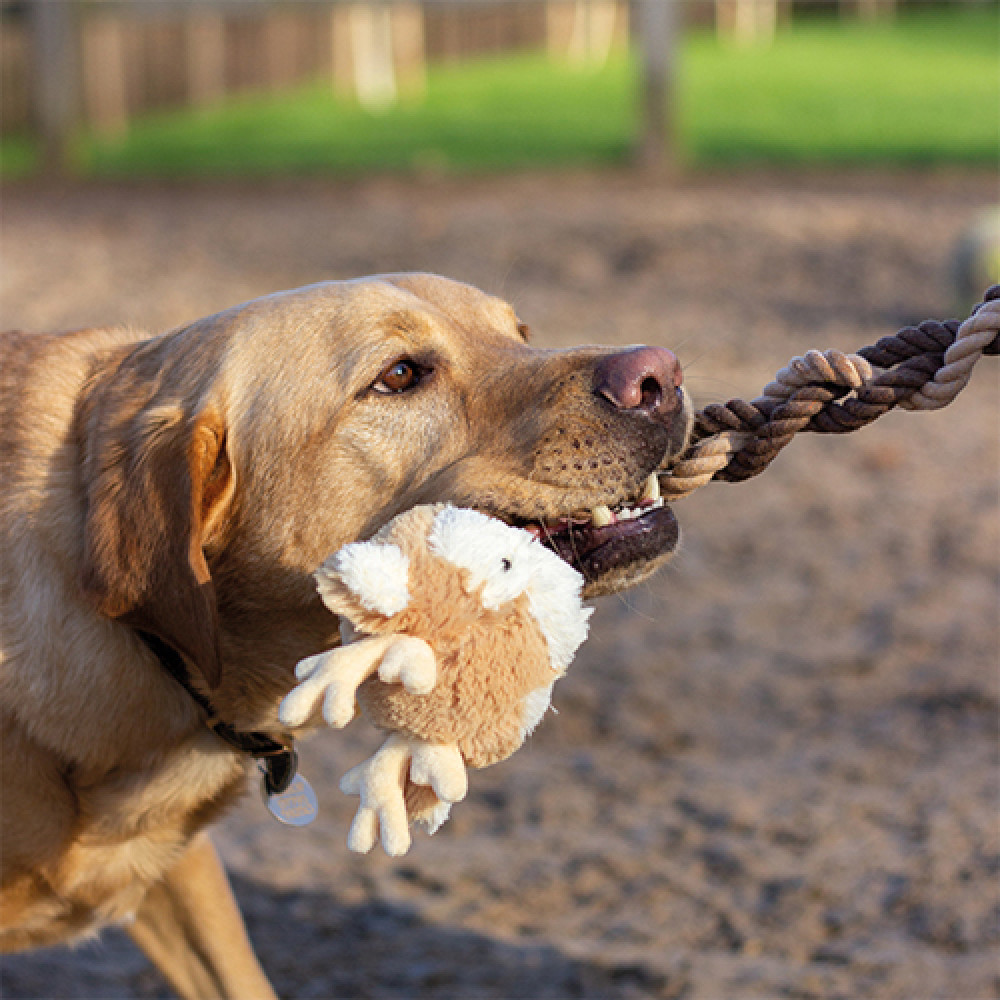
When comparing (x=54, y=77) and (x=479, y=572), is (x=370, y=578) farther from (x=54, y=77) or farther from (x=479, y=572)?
(x=54, y=77)

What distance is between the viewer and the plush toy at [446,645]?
1974 millimetres

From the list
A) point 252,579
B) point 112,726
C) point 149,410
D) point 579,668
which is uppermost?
point 149,410

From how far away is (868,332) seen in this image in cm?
780

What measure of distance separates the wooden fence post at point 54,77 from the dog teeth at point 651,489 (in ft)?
39.1

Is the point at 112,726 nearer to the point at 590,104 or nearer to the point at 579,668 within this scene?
the point at 579,668

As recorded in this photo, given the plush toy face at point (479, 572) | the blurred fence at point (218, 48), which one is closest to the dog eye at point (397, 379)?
the plush toy face at point (479, 572)

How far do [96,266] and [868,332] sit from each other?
5.29 meters

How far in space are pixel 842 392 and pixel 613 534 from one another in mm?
504

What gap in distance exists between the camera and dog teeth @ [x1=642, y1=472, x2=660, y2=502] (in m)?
2.42

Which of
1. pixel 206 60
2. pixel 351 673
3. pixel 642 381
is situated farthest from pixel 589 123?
pixel 351 673

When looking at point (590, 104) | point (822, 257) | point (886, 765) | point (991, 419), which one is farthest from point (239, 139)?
point (886, 765)

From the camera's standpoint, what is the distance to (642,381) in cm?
241

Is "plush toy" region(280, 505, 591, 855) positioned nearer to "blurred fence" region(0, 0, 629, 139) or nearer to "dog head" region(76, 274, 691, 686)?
"dog head" region(76, 274, 691, 686)

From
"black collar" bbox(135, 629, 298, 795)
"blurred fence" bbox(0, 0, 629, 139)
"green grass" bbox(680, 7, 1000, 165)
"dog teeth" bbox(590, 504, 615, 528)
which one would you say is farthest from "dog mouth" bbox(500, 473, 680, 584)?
"green grass" bbox(680, 7, 1000, 165)
